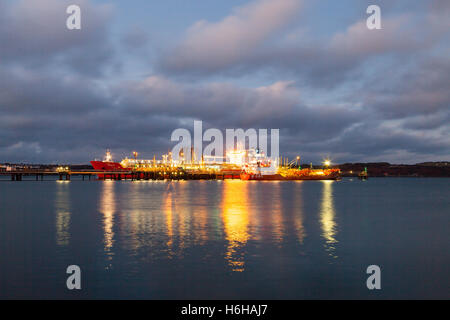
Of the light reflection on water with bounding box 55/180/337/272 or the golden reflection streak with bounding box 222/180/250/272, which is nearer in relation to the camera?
the golden reflection streak with bounding box 222/180/250/272

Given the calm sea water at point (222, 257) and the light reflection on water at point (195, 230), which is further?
the light reflection on water at point (195, 230)

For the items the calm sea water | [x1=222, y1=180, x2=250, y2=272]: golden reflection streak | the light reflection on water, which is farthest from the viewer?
the light reflection on water

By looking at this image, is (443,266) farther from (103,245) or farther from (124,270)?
(103,245)

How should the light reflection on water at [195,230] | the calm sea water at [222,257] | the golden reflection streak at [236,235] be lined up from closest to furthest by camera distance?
the calm sea water at [222,257]
the golden reflection streak at [236,235]
the light reflection on water at [195,230]

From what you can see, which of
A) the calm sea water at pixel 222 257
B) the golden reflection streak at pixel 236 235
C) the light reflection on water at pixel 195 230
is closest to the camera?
the calm sea water at pixel 222 257

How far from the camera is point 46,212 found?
4409 centimetres

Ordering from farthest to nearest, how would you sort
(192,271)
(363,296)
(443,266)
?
(443,266)
(192,271)
(363,296)

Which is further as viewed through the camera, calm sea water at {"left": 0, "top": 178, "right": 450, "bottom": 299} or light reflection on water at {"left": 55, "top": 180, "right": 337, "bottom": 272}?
Result: light reflection on water at {"left": 55, "top": 180, "right": 337, "bottom": 272}

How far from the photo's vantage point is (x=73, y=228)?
3173 centimetres

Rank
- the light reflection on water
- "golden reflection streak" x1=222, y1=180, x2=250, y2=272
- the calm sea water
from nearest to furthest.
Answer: the calm sea water < "golden reflection streak" x1=222, y1=180, x2=250, y2=272 < the light reflection on water
